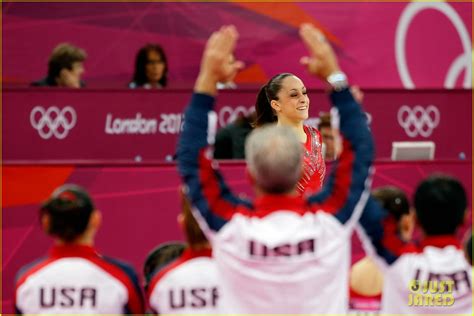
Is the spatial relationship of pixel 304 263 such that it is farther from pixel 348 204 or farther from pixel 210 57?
pixel 210 57

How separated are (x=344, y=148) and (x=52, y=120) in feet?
20.7

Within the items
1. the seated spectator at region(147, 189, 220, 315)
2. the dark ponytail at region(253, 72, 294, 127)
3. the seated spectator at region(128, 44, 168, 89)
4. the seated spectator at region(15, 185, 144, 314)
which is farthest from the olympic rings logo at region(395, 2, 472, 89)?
the seated spectator at region(15, 185, 144, 314)

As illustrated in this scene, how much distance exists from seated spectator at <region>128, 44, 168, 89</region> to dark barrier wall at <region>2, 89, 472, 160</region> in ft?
2.68

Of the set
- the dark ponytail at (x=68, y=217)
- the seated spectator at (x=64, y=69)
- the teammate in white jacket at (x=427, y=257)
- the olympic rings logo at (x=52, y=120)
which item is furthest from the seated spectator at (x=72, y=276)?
the seated spectator at (x=64, y=69)

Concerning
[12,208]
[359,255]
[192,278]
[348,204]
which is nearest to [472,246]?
[348,204]

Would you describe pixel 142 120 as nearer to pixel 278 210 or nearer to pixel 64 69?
pixel 64 69

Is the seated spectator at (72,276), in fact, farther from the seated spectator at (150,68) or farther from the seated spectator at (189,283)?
the seated spectator at (150,68)

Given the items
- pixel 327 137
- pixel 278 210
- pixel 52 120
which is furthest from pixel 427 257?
pixel 52 120

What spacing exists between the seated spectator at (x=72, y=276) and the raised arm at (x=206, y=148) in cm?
56

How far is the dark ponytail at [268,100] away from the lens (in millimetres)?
7147

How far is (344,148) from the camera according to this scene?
13.9 feet

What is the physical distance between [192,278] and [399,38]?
9158mm

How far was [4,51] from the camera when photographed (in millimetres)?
12352

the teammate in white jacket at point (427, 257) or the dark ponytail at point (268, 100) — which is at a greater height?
the dark ponytail at point (268, 100)
